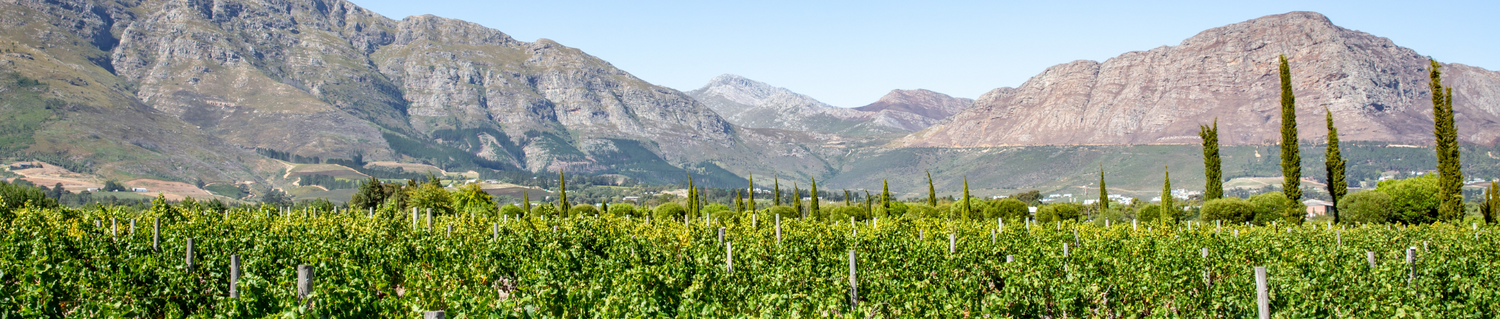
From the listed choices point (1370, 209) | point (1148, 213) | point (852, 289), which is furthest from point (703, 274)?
point (1148, 213)

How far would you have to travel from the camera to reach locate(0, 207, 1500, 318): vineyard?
8.63m

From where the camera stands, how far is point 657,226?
65.4 feet

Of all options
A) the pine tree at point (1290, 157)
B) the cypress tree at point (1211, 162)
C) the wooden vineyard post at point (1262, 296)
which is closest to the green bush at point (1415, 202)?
the cypress tree at point (1211, 162)

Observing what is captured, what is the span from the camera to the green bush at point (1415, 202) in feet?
137

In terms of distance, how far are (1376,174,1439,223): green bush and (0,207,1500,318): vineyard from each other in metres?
29.3

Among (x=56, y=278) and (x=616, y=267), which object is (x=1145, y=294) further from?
(x=56, y=278)

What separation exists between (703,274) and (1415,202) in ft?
145

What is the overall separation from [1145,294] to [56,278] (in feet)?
41.0

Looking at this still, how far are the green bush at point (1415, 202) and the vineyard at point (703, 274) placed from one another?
29340 mm

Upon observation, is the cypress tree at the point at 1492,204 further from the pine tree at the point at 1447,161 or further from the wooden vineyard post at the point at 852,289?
the wooden vineyard post at the point at 852,289

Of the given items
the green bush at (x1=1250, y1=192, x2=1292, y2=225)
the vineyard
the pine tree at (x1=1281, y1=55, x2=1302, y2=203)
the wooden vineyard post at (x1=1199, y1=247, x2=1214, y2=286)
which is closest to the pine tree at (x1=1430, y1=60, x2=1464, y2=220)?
→ the pine tree at (x1=1281, y1=55, x2=1302, y2=203)

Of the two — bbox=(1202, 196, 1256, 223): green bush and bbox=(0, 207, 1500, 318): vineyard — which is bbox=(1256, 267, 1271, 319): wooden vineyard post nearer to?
bbox=(0, 207, 1500, 318): vineyard

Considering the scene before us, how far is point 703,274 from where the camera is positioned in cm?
1173

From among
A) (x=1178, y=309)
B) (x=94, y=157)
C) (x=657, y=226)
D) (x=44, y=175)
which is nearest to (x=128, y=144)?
(x=94, y=157)
